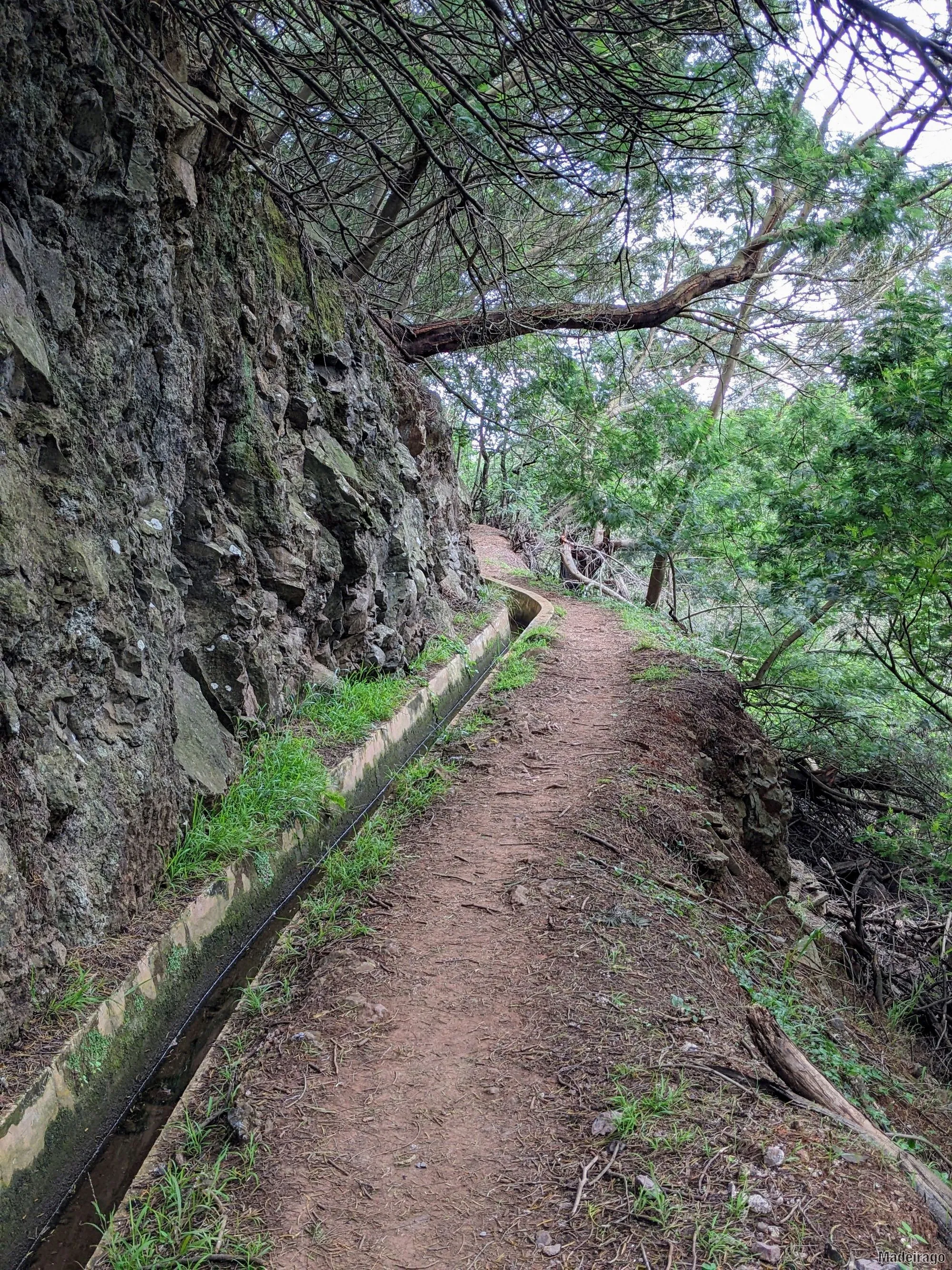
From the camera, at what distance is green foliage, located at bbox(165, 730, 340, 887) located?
4773 mm

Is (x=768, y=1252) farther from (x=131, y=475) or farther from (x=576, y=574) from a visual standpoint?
(x=576, y=574)

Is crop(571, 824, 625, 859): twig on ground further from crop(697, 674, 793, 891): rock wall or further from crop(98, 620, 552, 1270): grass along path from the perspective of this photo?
crop(697, 674, 793, 891): rock wall

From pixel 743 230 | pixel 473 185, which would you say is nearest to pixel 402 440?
pixel 473 185

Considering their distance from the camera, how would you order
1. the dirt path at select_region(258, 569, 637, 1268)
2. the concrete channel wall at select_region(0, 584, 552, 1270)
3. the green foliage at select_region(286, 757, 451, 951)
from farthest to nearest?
the green foliage at select_region(286, 757, 451, 951) < the concrete channel wall at select_region(0, 584, 552, 1270) < the dirt path at select_region(258, 569, 637, 1268)

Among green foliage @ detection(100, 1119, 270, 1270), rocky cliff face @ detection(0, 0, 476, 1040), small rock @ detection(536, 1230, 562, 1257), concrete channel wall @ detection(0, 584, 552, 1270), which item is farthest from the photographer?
rocky cliff face @ detection(0, 0, 476, 1040)

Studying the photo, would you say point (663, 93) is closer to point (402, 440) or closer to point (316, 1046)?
point (316, 1046)

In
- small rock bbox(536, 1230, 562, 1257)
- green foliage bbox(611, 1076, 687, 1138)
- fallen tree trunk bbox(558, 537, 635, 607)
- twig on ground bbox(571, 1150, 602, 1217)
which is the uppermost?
fallen tree trunk bbox(558, 537, 635, 607)

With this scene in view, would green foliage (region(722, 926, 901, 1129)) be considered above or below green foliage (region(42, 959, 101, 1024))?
below

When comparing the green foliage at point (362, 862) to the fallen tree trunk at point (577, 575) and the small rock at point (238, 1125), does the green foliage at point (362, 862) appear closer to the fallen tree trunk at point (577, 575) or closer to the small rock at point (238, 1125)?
the small rock at point (238, 1125)

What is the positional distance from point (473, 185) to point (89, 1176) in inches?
294

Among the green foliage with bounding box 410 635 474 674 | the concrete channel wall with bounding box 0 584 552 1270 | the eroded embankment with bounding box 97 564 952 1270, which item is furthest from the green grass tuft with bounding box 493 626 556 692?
the eroded embankment with bounding box 97 564 952 1270

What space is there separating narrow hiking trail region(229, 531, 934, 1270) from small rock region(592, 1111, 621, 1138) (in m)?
0.04

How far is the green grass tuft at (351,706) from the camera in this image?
6789mm

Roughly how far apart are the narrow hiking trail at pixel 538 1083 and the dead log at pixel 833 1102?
0.33 ft
